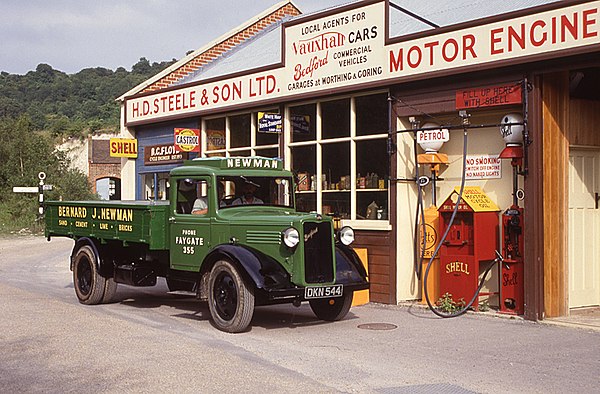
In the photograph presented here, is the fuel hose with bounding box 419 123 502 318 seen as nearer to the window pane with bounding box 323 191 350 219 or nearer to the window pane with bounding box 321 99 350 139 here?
the window pane with bounding box 323 191 350 219

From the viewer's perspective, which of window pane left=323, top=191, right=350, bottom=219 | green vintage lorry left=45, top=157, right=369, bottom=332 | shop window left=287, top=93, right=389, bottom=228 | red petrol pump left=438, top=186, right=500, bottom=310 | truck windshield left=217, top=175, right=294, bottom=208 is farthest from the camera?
window pane left=323, top=191, right=350, bottom=219

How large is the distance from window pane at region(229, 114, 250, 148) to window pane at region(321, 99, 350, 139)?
8.10 ft

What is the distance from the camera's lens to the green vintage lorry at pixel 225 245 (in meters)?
10.1

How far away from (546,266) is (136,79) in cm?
9013

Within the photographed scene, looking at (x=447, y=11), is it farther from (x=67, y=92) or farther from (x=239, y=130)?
(x=67, y=92)

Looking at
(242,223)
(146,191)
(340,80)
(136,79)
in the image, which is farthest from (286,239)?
(136,79)

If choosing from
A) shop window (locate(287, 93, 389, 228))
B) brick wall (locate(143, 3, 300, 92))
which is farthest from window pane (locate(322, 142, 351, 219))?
brick wall (locate(143, 3, 300, 92))

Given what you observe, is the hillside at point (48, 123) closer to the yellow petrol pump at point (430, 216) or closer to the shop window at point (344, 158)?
the shop window at point (344, 158)

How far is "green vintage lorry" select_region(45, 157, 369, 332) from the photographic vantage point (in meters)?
10.1

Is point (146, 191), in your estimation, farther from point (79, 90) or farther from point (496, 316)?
point (79, 90)

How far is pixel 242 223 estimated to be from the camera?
10602 mm

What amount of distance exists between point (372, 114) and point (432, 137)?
1.48 meters

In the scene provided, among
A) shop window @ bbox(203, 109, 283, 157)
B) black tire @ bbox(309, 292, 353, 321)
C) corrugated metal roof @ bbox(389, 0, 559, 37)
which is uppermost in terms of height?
corrugated metal roof @ bbox(389, 0, 559, 37)

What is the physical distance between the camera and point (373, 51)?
523 inches
